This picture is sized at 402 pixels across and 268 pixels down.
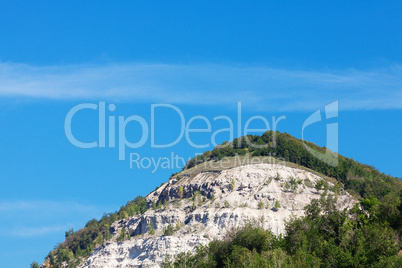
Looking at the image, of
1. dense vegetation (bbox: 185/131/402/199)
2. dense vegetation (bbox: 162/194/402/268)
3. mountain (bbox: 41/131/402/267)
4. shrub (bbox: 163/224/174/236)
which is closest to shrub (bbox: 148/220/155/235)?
mountain (bbox: 41/131/402/267)

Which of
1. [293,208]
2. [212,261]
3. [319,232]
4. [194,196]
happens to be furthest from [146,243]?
[319,232]

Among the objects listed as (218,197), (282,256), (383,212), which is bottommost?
(282,256)

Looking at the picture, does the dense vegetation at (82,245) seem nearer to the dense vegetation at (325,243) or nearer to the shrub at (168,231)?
the shrub at (168,231)

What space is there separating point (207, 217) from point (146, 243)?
1383 centimetres

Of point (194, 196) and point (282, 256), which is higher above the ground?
point (194, 196)

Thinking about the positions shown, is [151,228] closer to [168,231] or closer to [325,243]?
[168,231]

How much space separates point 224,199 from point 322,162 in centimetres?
3887

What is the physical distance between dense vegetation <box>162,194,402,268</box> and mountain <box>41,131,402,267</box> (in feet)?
52.5

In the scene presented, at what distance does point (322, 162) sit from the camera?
618ft

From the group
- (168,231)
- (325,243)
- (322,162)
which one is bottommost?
(325,243)

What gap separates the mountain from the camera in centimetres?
14750

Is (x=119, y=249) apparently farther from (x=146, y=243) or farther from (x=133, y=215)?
(x=133, y=215)

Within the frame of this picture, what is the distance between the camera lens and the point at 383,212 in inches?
4060

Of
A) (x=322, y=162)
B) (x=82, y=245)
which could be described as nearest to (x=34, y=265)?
(x=82, y=245)
